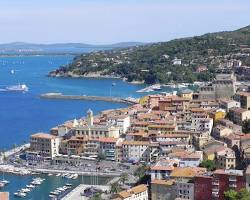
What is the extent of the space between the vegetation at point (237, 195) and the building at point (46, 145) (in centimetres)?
651

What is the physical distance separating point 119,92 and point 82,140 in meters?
15.6

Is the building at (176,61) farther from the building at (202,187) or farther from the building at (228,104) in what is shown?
the building at (202,187)

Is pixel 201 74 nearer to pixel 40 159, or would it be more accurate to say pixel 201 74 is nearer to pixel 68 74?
pixel 68 74

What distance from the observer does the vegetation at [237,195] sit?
961cm

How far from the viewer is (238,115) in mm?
15273

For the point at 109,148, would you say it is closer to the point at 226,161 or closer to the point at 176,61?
the point at 226,161

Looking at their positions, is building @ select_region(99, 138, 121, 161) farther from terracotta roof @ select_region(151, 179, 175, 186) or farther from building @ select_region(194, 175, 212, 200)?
building @ select_region(194, 175, 212, 200)

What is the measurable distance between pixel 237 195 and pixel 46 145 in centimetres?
695

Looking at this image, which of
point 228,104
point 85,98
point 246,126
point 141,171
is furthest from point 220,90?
point 85,98

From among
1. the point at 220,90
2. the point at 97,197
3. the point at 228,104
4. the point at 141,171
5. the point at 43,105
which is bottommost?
the point at 43,105

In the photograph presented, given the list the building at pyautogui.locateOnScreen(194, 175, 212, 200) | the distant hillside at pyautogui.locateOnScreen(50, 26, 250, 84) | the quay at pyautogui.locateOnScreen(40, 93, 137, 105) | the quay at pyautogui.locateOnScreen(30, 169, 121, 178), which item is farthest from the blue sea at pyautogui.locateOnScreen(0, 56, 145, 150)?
the building at pyautogui.locateOnScreen(194, 175, 212, 200)

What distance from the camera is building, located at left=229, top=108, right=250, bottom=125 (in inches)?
596

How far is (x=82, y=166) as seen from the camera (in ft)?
48.2

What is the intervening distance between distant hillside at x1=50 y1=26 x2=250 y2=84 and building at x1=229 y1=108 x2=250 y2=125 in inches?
663
